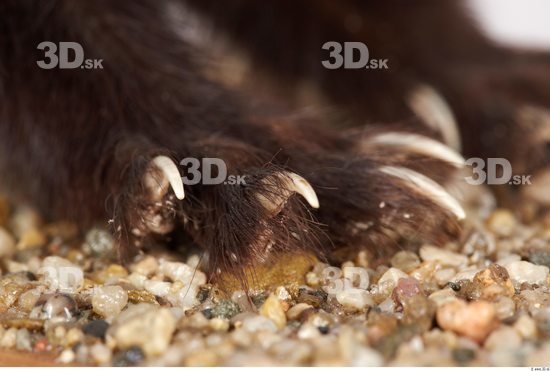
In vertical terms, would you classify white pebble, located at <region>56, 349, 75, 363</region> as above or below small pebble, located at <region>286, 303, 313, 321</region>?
below

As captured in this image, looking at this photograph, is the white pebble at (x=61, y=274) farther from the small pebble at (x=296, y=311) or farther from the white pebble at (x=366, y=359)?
the white pebble at (x=366, y=359)

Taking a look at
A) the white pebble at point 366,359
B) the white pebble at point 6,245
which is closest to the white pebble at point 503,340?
the white pebble at point 366,359

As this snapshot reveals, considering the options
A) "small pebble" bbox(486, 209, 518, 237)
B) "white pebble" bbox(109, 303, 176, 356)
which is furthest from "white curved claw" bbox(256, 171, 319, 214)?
"small pebble" bbox(486, 209, 518, 237)

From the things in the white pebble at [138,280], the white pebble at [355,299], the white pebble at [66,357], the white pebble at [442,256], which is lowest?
the white pebble at [66,357]

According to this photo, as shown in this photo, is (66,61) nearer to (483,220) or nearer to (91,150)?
(91,150)

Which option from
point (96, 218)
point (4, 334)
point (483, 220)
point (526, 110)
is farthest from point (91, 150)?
point (526, 110)

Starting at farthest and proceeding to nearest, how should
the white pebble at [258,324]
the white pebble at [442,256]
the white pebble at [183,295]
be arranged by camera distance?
the white pebble at [442,256] < the white pebble at [183,295] < the white pebble at [258,324]

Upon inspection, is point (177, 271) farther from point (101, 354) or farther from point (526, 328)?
point (526, 328)

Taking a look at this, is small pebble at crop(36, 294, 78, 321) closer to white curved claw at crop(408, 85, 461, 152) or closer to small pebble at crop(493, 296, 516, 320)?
small pebble at crop(493, 296, 516, 320)
